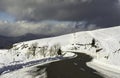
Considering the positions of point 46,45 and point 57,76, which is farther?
point 46,45

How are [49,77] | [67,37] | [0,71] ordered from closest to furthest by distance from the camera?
[49,77] < [0,71] < [67,37]

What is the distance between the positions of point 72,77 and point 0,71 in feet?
26.9

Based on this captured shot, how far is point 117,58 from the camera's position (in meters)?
46.6

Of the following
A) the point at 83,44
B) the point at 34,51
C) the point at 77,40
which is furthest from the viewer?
the point at 77,40

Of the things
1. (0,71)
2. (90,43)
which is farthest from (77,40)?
(0,71)

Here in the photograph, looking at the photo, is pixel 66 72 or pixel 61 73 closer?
pixel 61 73

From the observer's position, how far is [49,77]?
23031 mm

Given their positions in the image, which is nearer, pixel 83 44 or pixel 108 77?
pixel 108 77

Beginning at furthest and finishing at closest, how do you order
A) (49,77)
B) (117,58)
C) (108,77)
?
(117,58) → (108,77) → (49,77)

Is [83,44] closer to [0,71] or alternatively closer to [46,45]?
[46,45]

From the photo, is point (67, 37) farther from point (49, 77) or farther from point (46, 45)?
point (49, 77)

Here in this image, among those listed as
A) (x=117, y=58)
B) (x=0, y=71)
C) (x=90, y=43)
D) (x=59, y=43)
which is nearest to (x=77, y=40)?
(x=59, y=43)

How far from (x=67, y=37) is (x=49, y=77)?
397 ft

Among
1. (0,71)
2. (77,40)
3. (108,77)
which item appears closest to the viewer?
(108,77)
